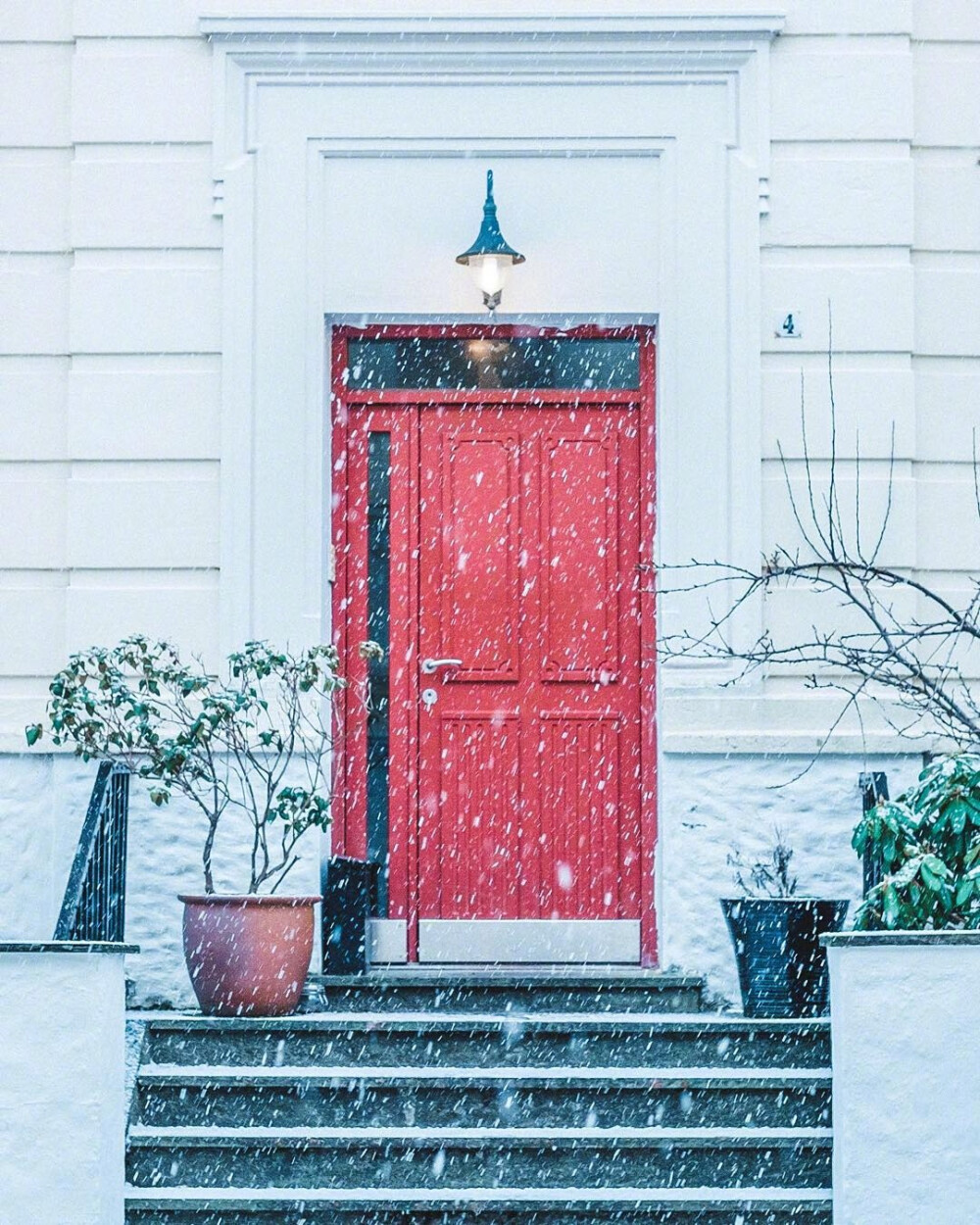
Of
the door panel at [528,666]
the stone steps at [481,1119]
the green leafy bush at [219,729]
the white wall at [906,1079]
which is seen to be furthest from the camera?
the door panel at [528,666]

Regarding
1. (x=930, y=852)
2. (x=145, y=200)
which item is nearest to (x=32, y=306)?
(x=145, y=200)

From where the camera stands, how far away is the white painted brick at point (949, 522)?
6.88m

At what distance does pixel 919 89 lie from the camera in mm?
7008

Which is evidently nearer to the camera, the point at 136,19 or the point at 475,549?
the point at 136,19

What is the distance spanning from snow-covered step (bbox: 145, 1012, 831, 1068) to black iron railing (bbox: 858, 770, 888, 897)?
1.74 ft

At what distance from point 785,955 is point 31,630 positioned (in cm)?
304

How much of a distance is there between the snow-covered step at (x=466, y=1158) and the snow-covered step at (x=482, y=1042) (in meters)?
0.35

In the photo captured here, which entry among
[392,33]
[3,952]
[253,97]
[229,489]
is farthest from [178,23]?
[3,952]

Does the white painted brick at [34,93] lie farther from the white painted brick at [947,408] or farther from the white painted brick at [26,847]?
the white painted brick at [947,408]

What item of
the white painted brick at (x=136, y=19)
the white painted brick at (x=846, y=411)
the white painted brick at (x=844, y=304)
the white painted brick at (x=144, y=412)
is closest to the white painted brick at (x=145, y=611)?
the white painted brick at (x=144, y=412)

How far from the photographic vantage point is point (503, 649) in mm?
7043

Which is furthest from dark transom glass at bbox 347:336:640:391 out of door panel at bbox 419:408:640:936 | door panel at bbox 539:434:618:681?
door panel at bbox 539:434:618:681

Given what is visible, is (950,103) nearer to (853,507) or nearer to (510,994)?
(853,507)

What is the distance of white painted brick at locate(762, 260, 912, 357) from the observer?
6.88 meters
